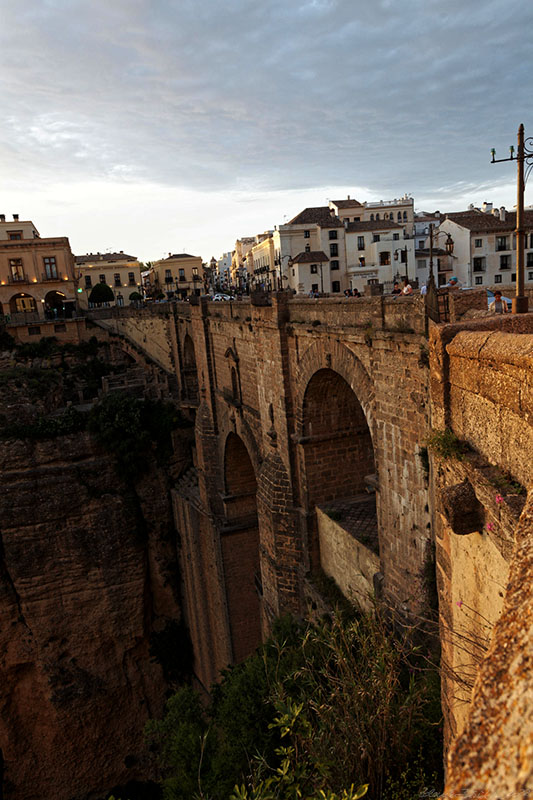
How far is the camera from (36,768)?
2128cm

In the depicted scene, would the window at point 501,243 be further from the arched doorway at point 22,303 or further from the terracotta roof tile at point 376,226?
the arched doorway at point 22,303

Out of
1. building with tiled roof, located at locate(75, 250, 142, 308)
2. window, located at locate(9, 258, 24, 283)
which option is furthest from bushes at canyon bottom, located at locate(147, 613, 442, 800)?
building with tiled roof, located at locate(75, 250, 142, 308)

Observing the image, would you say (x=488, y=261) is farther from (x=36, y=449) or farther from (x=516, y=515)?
(x=516, y=515)

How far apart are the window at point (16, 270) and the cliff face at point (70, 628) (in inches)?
813

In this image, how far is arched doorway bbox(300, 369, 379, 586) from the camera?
37.6 ft

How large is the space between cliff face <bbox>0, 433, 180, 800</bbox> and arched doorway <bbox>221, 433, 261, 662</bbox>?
6057 mm

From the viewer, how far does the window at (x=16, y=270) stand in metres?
38.8

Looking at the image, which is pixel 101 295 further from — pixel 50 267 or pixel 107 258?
pixel 107 258

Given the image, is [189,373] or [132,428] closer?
[132,428]

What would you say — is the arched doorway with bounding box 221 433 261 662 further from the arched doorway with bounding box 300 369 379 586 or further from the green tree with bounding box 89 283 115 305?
the green tree with bounding box 89 283 115 305

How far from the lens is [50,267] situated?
39.7 metres

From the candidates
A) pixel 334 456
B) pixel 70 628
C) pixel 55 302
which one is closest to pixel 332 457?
pixel 334 456

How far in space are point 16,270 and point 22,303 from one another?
242cm

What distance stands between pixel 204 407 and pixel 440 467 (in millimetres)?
15816
